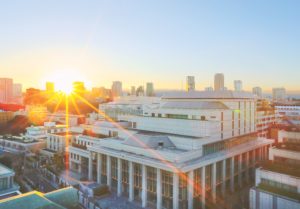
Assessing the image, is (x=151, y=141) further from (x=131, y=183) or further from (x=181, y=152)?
(x=131, y=183)

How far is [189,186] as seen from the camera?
33.6 m

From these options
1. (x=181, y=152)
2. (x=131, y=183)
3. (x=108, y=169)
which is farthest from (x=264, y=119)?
(x=131, y=183)

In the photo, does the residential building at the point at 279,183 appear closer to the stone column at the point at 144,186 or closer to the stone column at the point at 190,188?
the stone column at the point at 190,188

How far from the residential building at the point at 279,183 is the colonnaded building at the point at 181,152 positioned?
713cm

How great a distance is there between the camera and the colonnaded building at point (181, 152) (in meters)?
34.2

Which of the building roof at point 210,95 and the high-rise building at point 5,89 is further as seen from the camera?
the high-rise building at point 5,89

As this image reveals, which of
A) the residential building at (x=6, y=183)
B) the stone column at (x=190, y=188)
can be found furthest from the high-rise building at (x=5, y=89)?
the stone column at (x=190, y=188)

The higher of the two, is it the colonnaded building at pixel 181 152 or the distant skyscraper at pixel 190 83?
the distant skyscraper at pixel 190 83

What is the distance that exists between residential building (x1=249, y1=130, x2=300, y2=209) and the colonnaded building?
7.13m

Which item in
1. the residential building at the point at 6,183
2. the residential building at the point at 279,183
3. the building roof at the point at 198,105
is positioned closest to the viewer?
the residential building at the point at 279,183

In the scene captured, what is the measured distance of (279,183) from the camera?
3025 centimetres

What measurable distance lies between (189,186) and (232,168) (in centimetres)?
1152

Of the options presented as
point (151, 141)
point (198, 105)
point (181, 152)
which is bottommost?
point (181, 152)

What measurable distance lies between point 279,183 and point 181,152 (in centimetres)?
1214
